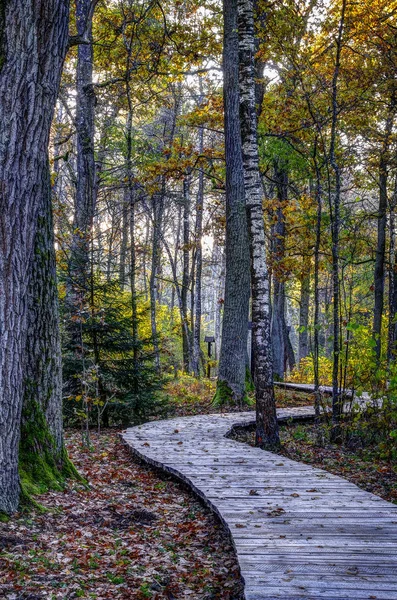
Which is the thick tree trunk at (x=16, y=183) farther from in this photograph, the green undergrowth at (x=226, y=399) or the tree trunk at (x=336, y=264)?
the green undergrowth at (x=226, y=399)

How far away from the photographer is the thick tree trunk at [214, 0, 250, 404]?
13.3 m

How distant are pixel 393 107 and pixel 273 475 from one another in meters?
9.43

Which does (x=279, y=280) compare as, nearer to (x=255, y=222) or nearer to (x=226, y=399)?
(x=226, y=399)

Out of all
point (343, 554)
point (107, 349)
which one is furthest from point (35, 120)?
point (107, 349)

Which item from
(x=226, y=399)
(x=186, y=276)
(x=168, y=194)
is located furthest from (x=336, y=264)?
(x=186, y=276)

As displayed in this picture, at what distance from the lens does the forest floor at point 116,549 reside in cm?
404

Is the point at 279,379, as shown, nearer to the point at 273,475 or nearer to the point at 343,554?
the point at 273,475

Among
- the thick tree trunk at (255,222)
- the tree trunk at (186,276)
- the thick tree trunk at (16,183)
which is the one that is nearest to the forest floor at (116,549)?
the thick tree trunk at (16,183)

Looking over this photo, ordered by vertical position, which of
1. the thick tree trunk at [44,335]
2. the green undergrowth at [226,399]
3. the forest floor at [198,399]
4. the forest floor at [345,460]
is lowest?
the forest floor at [345,460]

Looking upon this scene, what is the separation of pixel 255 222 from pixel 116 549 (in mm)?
4824

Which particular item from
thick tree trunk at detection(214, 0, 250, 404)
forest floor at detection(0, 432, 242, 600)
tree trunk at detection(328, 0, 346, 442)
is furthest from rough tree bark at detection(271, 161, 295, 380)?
forest floor at detection(0, 432, 242, 600)

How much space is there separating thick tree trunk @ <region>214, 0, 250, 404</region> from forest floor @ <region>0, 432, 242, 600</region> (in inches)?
256

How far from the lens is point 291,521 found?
491 centimetres

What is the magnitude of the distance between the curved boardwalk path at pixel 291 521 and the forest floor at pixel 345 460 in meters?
0.97
